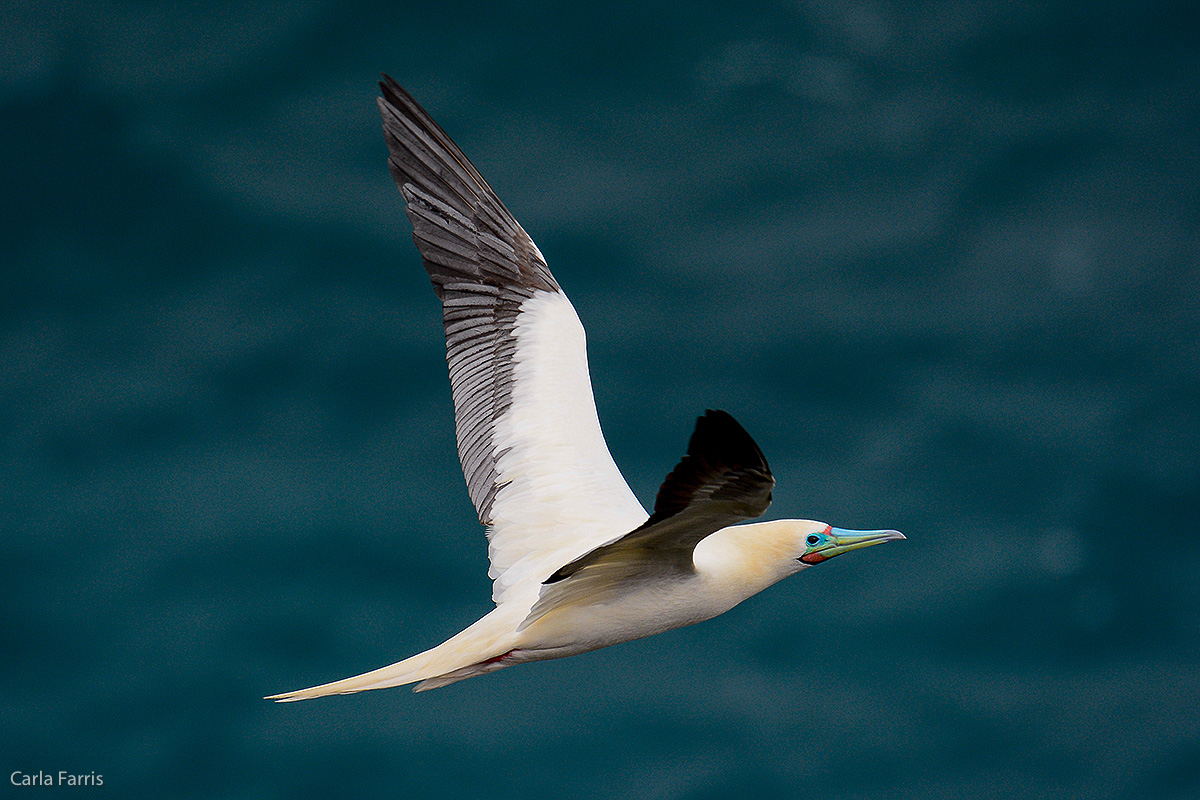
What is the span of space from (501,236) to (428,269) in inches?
25.8

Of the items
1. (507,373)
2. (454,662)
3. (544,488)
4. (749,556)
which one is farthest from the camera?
(507,373)

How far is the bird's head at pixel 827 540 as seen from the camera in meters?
8.01

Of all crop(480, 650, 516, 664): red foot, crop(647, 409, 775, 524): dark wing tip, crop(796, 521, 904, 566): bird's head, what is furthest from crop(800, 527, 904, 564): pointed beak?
crop(647, 409, 775, 524): dark wing tip

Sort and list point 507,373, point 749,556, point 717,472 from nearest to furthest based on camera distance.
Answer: point 717,472, point 749,556, point 507,373

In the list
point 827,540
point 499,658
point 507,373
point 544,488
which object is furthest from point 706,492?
point 507,373

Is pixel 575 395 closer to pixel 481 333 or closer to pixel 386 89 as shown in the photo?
pixel 481 333

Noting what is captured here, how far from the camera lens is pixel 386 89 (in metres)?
10.4

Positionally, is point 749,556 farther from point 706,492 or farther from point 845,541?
point 706,492

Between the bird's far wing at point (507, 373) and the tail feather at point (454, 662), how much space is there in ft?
2.07

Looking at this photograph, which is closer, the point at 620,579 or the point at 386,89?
the point at 620,579

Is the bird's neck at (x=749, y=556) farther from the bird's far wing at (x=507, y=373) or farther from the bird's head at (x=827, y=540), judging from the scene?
the bird's far wing at (x=507, y=373)

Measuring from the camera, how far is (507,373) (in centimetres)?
974

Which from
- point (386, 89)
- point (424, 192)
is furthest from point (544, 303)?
point (386, 89)

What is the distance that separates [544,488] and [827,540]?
6.76 feet
